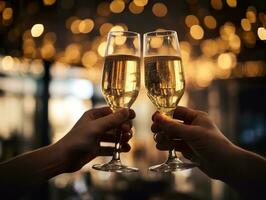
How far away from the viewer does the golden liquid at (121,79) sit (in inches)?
54.0

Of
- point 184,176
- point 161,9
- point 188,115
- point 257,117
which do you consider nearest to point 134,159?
point 184,176

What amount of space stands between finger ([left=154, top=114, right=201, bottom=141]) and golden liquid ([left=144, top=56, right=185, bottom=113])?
0.06m

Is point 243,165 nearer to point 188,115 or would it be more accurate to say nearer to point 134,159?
point 188,115

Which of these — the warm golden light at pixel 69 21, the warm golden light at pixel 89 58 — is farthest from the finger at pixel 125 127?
the warm golden light at pixel 89 58

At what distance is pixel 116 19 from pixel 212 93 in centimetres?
415

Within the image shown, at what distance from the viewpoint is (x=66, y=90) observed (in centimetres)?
717

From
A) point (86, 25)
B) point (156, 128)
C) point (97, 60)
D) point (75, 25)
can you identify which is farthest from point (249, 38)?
point (156, 128)

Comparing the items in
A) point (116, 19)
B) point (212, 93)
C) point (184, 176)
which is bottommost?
point (184, 176)

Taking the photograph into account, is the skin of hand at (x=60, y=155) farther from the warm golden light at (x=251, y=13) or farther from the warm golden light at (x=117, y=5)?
the warm golden light at (x=117, y=5)

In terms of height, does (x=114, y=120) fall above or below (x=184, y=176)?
above

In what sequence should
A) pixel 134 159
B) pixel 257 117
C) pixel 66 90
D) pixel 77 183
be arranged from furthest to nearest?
1. pixel 257 117
2. pixel 66 90
3. pixel 134 159
4. pixel 77 183

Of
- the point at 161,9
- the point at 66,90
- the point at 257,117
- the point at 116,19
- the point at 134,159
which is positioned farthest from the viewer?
the point at 257,117

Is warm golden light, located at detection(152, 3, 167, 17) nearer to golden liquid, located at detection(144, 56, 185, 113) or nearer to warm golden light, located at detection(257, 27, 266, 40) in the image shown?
A: warm golden light, located at detection(257, 27, 266, 40)

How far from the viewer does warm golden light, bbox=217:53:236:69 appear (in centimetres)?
528
